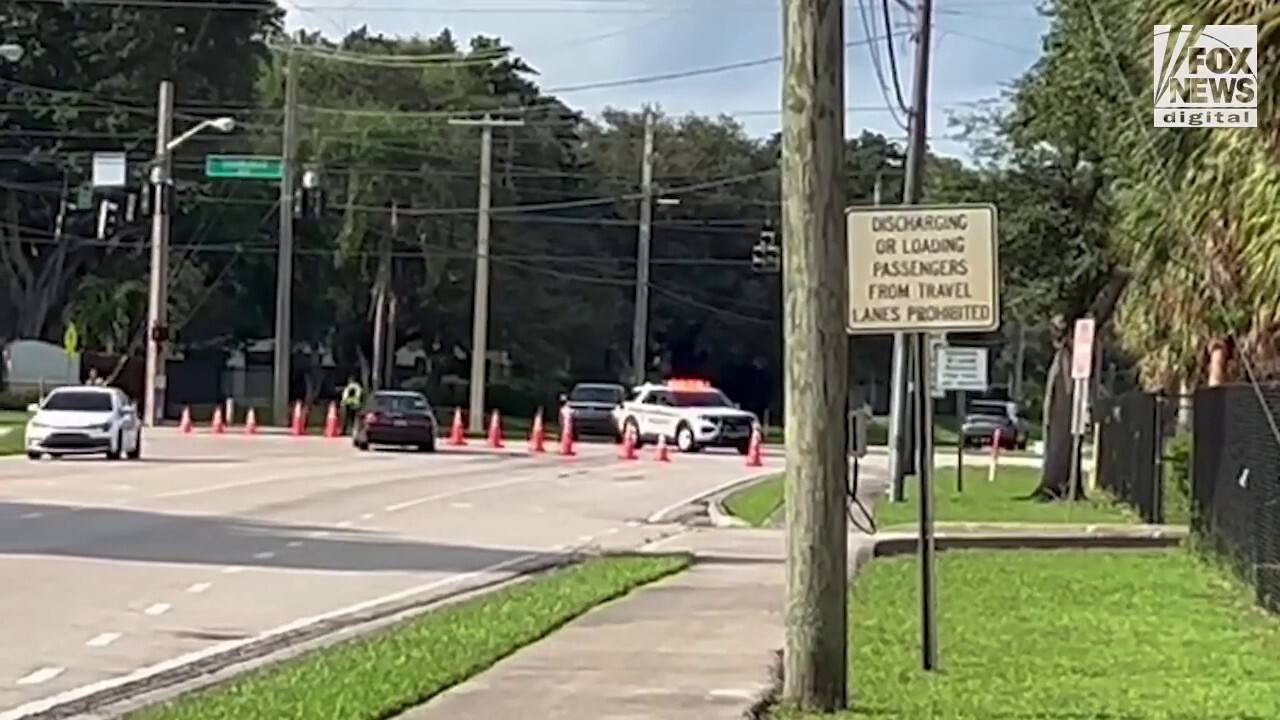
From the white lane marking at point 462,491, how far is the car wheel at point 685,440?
61.9 ft

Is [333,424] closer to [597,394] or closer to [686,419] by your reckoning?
[686,419]

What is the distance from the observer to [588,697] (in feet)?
42.4

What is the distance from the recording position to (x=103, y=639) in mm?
16172

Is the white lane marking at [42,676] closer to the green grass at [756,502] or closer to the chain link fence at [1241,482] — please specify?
the chain link fence at [1241,482]

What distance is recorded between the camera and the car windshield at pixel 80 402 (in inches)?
1719

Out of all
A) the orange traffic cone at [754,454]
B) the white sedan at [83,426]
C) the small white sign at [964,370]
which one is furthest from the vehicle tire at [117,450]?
the small white sign at [964,370]

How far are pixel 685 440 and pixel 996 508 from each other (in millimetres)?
26019

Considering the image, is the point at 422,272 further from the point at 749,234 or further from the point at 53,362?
the point at 749,234

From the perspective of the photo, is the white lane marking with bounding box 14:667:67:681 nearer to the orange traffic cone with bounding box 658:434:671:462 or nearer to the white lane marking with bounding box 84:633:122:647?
the white lane marking with bounding box 84:633:122:647

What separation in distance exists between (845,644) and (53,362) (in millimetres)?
66657

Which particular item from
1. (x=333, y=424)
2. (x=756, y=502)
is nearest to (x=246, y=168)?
(x=333, y=424)

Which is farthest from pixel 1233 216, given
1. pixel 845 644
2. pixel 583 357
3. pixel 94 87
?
pixel 583 357

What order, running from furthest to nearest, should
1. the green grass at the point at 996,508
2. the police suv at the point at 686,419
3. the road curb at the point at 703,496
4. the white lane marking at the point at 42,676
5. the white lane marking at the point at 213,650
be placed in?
1. the police suv at the point at 686,419
2. the road curb at the point at 703,496
3. the green grass at the point at 996,508
4. the white lane marking at the point at 42,676
5. the white lane marking at the point at 213,650

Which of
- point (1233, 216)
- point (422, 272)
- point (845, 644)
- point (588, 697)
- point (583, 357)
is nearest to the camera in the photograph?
point (845, 644)
